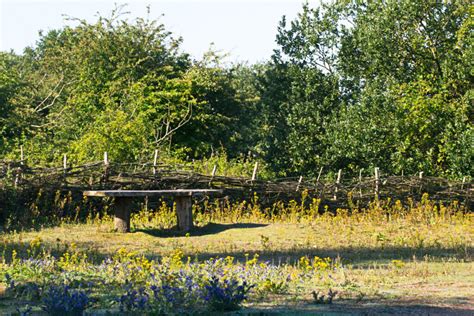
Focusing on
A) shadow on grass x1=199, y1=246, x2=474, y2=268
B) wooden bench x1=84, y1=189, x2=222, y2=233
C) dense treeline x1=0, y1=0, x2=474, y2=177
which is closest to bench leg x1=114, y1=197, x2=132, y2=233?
wooden bench x1=84, y1=189, x2=222, y2=233

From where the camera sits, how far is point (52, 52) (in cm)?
3619

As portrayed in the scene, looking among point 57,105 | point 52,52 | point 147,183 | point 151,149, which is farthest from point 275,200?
point 52,52

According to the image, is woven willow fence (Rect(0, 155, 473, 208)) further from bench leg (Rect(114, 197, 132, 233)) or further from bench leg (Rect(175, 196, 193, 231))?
bench leg (Rect(175, 196, 193, 231))

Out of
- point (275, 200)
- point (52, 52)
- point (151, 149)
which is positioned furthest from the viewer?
point (52, 52)

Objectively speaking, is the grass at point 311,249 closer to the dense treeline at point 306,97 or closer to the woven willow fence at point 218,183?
the woven willow fence at point 218,183

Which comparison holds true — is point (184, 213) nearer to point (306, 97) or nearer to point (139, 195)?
point (139, 195)

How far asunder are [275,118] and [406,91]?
189 inches

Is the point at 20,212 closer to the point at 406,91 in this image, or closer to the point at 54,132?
the point at 54,132

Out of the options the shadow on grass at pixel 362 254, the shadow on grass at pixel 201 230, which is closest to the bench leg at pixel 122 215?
the shadow on grass at pixel 201 230

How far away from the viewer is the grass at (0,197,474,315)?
7.37 meters

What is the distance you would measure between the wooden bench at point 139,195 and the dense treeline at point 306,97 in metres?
5.48

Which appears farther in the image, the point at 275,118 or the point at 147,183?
the point at 275,118

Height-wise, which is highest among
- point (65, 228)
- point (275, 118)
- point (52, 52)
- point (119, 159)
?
point (52, 52)

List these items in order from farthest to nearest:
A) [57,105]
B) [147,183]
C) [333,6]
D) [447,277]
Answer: [57,105] < [333,6] < [147,183] < [447,277]
